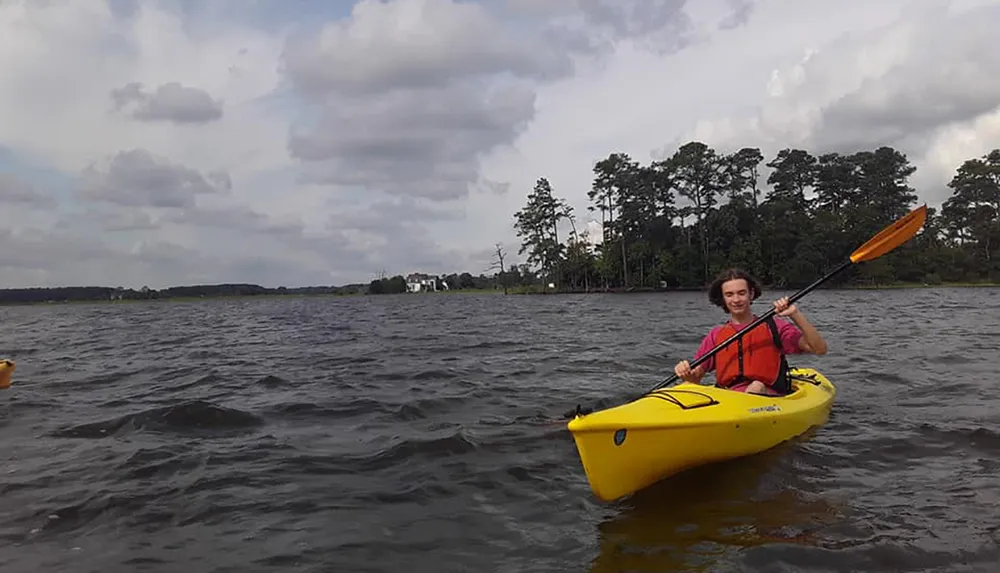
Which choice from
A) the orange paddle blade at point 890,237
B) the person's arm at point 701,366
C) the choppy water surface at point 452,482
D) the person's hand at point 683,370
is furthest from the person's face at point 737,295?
the orange paddle blade at point 890,237

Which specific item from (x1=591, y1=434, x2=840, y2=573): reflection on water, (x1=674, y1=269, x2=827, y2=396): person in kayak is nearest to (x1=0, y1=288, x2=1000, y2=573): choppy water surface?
(x1=591, y1=434, x2=840, y2=573): reflection on water

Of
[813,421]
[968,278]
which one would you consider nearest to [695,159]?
[968,278]

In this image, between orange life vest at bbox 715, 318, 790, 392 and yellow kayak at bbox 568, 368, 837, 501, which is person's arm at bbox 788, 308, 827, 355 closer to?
orange life vest at bbox 715, 318, 790, 392

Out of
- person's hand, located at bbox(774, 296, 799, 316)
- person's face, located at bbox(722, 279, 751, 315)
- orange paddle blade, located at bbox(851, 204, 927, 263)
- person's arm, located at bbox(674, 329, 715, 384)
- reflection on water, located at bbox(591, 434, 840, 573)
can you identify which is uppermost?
orange paddle blade, located at bbox(851, 204, 927, 263)

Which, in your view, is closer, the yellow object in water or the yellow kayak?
the yellow kayak

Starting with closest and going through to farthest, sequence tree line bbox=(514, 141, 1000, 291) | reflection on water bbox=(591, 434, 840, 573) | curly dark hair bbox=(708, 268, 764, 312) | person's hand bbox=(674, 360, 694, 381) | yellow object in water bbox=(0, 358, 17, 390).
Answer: reflection on water bbox=(591, 434, 840, 573)
person's hand bbox=(674, 360, 694, 381)
curly dark hair bbox=(708, 268, 764, 312)
yellow object in water bbox=(0, 358, 17, 390)
tree line bbox=(514, 141, 1000, 291)

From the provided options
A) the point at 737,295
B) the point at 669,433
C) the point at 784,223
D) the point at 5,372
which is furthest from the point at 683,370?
the point at 784,223

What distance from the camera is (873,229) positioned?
57.5 m

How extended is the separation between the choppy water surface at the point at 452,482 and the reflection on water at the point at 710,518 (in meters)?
0.02

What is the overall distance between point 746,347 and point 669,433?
1894 millimetres

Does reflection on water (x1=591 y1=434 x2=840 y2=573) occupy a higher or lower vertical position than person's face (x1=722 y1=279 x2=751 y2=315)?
lower

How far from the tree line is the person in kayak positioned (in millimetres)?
54299

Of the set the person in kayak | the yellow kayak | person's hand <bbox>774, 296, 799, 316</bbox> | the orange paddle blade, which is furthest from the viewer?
the orange paddle blade

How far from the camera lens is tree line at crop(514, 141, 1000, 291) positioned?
5531 centimetres
